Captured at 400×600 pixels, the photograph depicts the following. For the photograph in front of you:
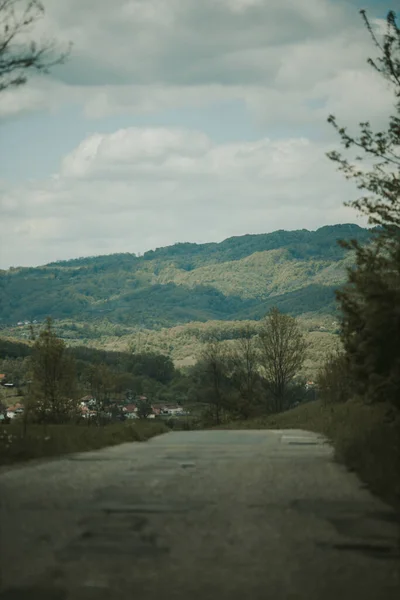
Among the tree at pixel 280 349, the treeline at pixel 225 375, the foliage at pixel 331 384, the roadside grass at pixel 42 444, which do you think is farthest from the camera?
the tree at pixel 280 349

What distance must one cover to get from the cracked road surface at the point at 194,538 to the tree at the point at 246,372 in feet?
276

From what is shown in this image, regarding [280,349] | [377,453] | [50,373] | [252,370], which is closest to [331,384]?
[50,373]

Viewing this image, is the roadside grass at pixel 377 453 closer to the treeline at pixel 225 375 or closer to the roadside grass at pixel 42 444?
the roadside grass at pixel 42 444

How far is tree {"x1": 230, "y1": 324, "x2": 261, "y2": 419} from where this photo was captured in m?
99.0

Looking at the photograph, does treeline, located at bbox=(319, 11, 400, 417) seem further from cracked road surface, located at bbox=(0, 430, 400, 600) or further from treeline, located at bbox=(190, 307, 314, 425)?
treeline, located at bbox=(190, 307, 314, 425)

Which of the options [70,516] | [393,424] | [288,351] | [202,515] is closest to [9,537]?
[70,516]

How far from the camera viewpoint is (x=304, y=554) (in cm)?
788

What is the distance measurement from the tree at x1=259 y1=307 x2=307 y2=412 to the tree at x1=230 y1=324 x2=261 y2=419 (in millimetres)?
3787

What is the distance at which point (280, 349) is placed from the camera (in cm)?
9519

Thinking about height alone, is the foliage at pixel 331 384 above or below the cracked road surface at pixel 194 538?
above

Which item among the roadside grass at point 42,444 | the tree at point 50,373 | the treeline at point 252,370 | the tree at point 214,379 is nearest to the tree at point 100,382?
the tree at point 214,379

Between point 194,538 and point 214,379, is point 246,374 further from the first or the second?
point 194,538

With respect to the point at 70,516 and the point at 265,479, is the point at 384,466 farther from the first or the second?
the point at 70,516

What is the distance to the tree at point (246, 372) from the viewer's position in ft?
325
